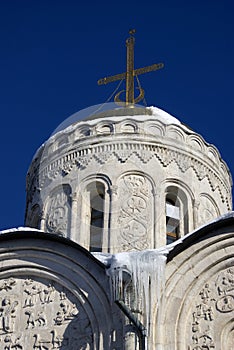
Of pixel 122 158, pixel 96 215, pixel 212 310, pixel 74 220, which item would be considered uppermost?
pixel 122 158

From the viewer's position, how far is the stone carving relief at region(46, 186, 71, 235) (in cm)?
1345

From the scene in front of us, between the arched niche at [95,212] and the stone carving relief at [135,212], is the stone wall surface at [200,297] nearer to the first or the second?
the stone carving relief at [135,212]

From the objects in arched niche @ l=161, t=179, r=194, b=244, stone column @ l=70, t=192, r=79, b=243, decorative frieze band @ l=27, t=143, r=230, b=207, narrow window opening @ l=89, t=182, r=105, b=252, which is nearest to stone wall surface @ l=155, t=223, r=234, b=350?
arched niche @ l=161, t=179, r=194, b=244

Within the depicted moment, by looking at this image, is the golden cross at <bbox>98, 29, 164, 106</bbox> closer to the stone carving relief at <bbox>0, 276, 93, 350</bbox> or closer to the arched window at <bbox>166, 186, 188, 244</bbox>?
A: the arched window at <bbox>166, 186, 188, 244</bbox>

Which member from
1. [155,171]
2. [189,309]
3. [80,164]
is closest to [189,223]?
[155,171]

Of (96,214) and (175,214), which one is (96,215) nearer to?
(96,214)

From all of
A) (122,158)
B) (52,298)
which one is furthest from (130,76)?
(52,298)

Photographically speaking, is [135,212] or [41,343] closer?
[41,343]

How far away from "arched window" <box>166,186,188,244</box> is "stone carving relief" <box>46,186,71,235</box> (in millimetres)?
1512

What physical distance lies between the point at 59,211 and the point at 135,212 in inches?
47.6

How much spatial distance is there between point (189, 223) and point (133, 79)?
3.50 m

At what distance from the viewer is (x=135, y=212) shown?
13.2 metres

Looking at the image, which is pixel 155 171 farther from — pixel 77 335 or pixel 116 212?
pixel 77 335

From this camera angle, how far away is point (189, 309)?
10.6 metres
